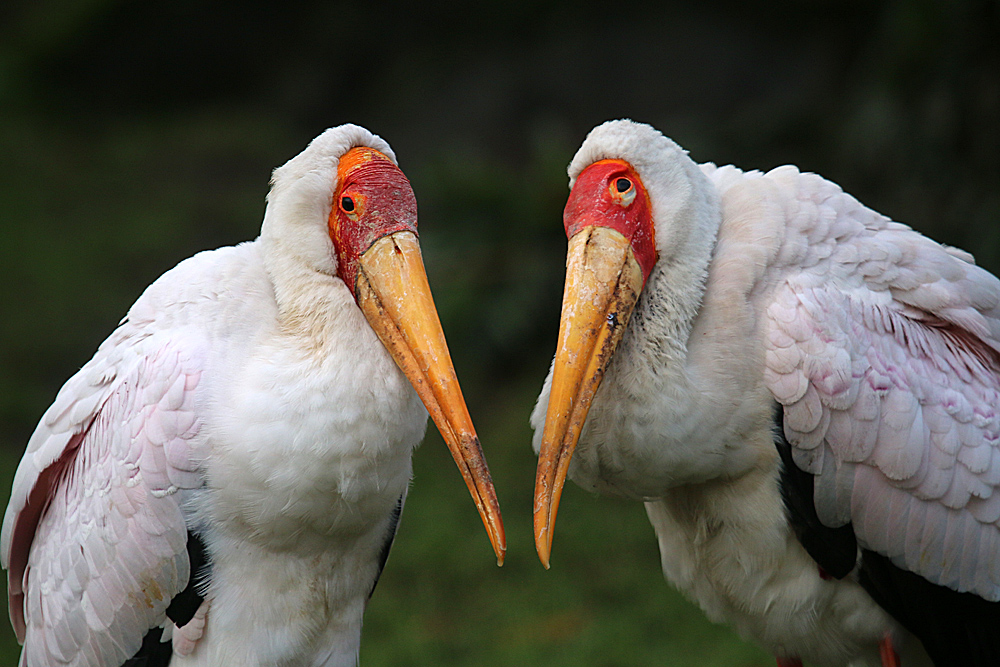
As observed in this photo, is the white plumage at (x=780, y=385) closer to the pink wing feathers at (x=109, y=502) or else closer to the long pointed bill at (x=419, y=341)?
the long pointed bill at (x=419, y=341)

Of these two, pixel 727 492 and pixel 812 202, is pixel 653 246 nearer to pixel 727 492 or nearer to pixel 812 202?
pixel 812 202

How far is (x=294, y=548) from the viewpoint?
2.60 meters

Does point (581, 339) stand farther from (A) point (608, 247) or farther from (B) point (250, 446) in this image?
(B) point (250, 446)

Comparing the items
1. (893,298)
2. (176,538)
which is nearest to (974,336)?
(893,298)

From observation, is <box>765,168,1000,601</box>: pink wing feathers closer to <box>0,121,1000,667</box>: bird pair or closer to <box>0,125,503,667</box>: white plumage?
<box>0,121,1000,667</box>: bird pair

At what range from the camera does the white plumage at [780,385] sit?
256 cm

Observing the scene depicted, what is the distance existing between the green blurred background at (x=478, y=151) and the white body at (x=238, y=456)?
194 centimetres

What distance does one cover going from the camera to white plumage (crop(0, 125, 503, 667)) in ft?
8.02

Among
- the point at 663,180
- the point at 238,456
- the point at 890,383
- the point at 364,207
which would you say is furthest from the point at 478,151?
the point at 238,456

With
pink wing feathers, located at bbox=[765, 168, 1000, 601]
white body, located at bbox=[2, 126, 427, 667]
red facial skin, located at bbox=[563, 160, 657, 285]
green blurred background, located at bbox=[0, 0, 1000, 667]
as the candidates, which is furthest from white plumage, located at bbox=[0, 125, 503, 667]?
green blurred background, located at bbox=[0, 0, 1000, 667]

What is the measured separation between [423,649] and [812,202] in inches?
105

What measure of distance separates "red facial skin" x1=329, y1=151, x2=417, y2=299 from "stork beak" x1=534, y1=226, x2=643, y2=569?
0.43 m

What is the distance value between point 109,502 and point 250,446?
1.44 ft

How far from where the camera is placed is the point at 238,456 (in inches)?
96.6
